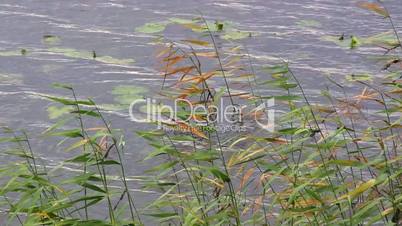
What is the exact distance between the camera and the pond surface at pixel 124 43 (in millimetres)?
4758

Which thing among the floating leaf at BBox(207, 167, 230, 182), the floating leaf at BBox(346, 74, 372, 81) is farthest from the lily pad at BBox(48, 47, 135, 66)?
the floating leaf at BBox(207, 167, 230, 182)

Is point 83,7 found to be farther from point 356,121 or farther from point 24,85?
point 356,121

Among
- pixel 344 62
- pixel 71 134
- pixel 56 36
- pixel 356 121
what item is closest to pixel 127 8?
pixel 56 36

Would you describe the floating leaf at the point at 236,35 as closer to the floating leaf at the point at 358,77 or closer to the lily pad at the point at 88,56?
the lily pad at the point at 88,56

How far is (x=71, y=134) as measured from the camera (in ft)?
8.64

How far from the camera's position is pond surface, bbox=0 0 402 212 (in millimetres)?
4758

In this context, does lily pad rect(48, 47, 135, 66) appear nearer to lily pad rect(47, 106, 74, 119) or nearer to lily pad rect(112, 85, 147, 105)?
lily pad rect(112, 85, 147, 105)

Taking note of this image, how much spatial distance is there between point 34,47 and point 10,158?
5.20 feet

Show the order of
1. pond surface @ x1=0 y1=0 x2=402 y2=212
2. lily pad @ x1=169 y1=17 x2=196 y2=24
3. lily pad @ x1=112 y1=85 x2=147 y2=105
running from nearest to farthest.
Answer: lily pad @ x1=112 y1=85 x2=147 y2=105, pond surface @ x1=0 y1=0 x2=402 y2=212, lily pad @ x1=169 y1=17 x2=196 y2=24

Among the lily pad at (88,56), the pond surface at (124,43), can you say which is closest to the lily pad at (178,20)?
the pond surface at (124,43)

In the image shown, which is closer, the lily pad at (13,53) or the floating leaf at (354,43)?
the lily pad at (13,53)

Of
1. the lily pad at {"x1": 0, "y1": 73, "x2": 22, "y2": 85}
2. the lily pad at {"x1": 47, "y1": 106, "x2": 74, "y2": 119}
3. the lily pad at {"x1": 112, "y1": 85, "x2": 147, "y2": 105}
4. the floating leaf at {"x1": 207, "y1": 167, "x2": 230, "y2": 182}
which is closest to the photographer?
the floating leaf at {"x1": 207, "y1": 167, "x2": 230, "y2": 182}

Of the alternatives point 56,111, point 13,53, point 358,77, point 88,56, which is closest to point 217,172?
point 56,111

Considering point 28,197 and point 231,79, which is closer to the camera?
point 28,197
